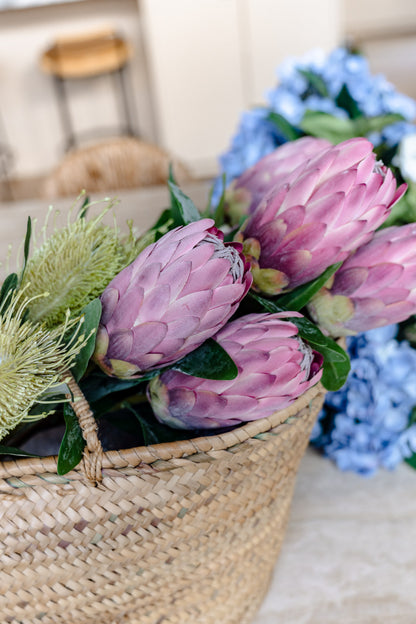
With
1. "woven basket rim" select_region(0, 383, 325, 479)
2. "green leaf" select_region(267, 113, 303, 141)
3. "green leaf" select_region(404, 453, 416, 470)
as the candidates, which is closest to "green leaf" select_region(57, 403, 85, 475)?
"woven basket rim" select_region(0, 383, 325, 479)

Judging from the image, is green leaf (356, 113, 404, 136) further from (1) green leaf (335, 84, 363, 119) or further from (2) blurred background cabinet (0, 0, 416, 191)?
(2) blurred background cabinet (0, 0, 416, 191)

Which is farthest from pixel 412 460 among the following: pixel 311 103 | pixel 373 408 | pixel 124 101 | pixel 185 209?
pixel 124 101

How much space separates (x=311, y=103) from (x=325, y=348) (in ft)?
1.62

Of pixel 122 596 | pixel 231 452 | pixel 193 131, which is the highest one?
pixel 231 452

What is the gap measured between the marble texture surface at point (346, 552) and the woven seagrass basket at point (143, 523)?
0.09 m

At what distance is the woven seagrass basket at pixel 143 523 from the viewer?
31cm

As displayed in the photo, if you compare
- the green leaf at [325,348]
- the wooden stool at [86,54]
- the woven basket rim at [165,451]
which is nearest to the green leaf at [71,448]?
the woven basket rim at [165,451]

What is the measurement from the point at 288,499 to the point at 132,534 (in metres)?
0.17

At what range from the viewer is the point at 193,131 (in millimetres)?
3605

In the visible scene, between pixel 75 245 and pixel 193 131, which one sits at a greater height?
pixel 75 245

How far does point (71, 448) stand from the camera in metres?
0.30

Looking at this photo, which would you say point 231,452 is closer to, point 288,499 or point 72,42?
point 288,499

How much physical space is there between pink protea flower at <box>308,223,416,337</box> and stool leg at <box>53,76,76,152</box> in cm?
363

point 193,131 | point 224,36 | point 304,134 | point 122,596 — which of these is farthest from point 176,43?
point 122,596
